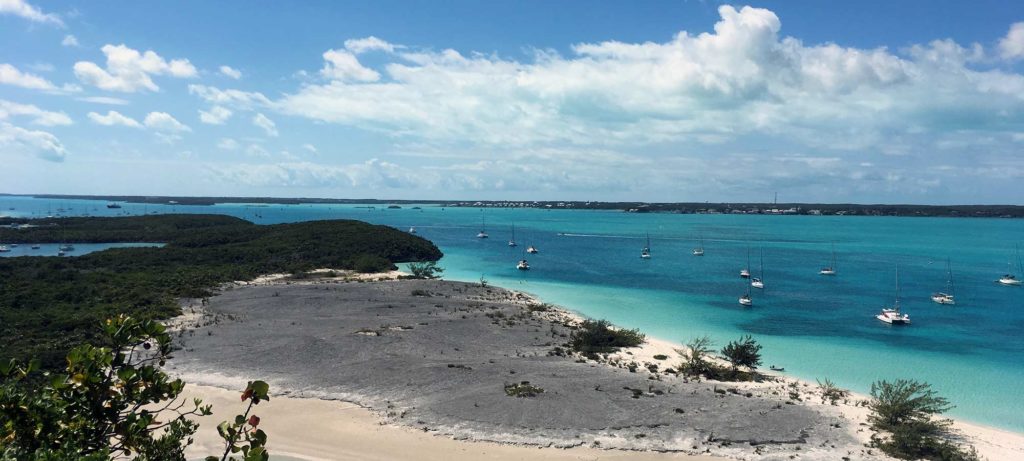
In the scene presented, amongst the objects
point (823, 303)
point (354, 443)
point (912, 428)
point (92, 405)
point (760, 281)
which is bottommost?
point (823, 303)

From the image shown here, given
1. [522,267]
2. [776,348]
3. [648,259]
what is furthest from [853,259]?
[776,348]

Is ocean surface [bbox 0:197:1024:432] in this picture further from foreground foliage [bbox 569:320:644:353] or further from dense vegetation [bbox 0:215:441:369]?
dense vegetation [bbox 0:215:441:369]

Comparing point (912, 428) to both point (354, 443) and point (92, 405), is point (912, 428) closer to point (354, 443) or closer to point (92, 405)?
point (354, 443)

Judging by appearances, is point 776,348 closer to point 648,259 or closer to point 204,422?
point 204,422

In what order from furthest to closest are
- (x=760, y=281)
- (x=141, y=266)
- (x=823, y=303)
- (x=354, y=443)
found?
(x=760, y=281)
(x=141, y=266)
(x=823, y=303)
(x=354, y=443)

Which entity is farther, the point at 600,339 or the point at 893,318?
the point at 893,318

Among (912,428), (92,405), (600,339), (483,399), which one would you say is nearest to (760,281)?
(600,339)

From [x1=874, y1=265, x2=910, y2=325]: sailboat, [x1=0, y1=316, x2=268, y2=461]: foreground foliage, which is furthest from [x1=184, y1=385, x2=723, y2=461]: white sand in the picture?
[x1=874, y1=265, x2=910, y2=325]: sailboat
